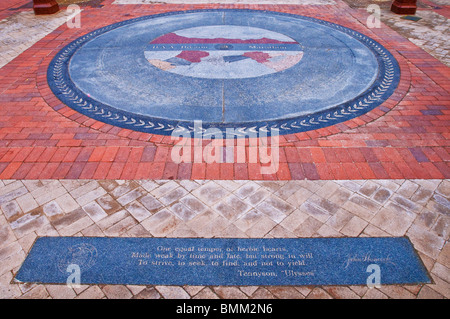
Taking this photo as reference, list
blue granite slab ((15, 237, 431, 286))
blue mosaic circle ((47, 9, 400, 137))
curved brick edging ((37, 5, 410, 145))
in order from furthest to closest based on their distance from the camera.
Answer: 1. blue mosaic circle ((47, 9, 400, 137))
2. curved brick edging ((37, 5, 410, 145))
3. blue granite slab ((15, 237, 431, 286))

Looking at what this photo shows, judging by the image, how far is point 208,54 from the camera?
6.02 metres

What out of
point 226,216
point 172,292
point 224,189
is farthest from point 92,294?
point 224,189

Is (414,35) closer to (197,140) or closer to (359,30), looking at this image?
(359,30)

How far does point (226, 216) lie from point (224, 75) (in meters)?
3.06

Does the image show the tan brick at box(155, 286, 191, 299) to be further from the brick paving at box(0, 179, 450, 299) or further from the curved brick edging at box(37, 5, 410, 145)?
the curved brick edging at box(37, 5, 410, 145)

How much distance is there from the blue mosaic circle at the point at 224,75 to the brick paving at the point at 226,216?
1051 millimetres

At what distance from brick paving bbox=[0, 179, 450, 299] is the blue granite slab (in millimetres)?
66

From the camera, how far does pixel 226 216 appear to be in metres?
2.95

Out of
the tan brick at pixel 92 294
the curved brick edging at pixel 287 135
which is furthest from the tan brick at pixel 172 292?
the curved brick edging at pixel 287 135

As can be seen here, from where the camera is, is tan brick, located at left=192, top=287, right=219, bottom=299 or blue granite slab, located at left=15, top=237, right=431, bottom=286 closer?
tan brick, located at left=192, top=287, right=219, bottom=299

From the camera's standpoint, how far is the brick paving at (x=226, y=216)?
2.37 meters

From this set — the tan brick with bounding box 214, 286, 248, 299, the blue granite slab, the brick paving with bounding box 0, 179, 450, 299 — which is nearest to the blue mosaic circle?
the brick paving with bounding box 0, 179, 450, 299

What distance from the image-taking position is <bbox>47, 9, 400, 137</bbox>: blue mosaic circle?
14.0ft

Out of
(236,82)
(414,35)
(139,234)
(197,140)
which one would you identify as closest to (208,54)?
(236,82)
